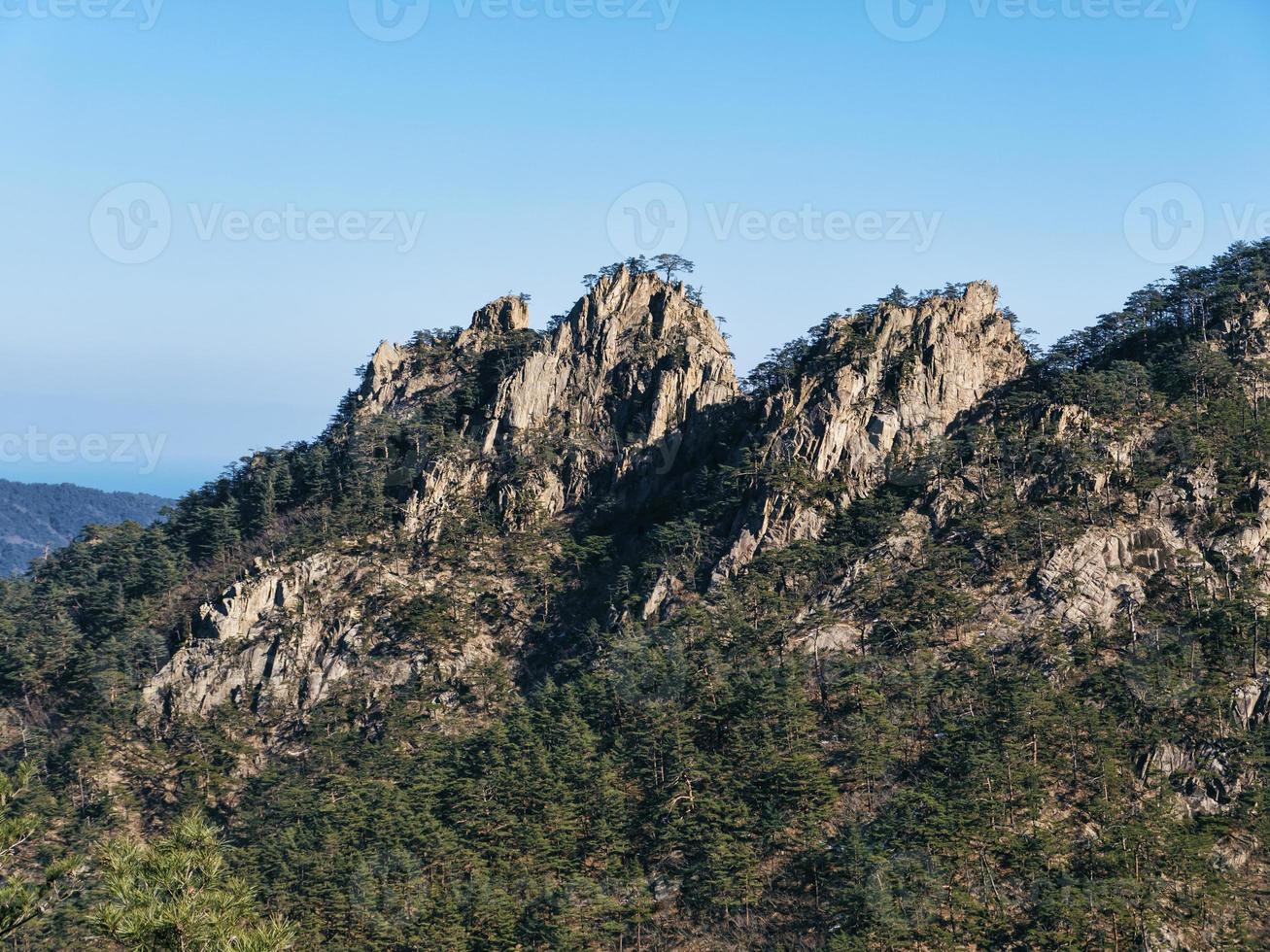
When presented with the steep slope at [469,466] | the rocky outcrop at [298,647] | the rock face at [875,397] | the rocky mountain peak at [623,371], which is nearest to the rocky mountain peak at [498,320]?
the steep slope at [469,466]

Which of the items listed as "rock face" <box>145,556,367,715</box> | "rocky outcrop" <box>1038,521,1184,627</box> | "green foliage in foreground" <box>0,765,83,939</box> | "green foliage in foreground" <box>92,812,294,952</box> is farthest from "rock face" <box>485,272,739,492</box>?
"green foliage in foreground" <box>0,765,83,939</box>

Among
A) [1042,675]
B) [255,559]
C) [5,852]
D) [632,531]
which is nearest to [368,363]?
[255,559]

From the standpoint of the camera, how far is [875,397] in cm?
11956

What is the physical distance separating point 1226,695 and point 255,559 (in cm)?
9591

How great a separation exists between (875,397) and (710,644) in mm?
32952

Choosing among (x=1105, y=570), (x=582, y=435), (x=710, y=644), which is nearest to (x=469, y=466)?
(x=582, y=435)

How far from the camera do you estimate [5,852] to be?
3175cm

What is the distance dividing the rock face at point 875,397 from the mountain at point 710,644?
1.33 feet

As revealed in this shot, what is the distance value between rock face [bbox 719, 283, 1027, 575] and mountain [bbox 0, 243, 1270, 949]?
0.40 m

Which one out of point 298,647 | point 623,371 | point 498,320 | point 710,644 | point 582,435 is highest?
point 498,320

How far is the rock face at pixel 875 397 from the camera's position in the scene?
115188 millimetres

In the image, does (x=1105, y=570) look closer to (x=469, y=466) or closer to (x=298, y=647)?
(x=469, y=466)

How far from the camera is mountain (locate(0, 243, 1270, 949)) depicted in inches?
3039

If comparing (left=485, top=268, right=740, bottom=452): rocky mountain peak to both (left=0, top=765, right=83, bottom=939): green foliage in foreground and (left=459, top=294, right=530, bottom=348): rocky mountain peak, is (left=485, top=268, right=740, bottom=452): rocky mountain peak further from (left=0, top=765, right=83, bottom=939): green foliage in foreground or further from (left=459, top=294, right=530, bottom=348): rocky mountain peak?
(left=0, top=765, right=83, bottom=939): green foliage in foreground
